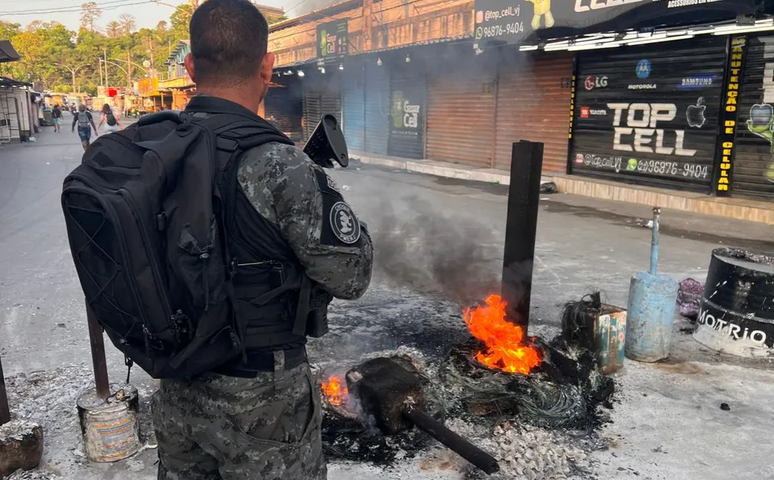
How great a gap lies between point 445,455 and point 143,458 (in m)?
1.53

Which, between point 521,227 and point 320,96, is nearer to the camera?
point 521,227

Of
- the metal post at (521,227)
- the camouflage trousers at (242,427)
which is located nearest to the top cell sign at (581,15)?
the metal post at (521,227)

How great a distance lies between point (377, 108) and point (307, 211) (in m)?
18.2

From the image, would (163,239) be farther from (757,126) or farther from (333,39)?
(333,39)

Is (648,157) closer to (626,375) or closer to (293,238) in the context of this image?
(626,375)

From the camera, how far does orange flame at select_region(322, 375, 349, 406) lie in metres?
3.18

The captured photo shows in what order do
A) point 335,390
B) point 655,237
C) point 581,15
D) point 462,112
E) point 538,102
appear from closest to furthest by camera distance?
point 335,390 → point 655,237 → point 581,15 → point 538,102 → point 462,112

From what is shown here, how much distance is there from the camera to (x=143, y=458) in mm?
2812

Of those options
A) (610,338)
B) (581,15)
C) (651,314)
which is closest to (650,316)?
(651,314)

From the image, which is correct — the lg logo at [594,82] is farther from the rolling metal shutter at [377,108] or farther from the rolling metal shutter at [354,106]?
the rolling metal shutter at [354,106]

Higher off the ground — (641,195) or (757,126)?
(757,126)

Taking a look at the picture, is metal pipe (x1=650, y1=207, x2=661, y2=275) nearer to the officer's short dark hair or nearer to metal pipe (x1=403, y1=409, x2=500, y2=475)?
metal pipe (x1=403, y1=409, x2=500, y2=475)

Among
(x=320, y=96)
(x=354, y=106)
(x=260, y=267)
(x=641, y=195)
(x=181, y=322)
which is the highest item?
(x=320, y=96)

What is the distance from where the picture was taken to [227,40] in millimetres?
1487
